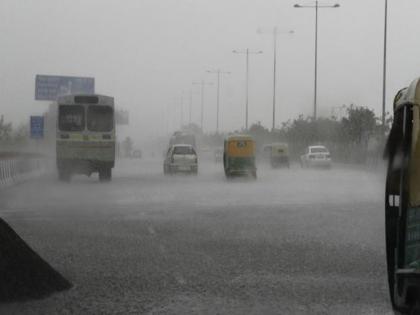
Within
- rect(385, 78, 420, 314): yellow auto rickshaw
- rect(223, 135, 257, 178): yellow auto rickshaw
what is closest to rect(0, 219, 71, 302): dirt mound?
rect(385, 78, 420, 314): yellow auto rickshaw

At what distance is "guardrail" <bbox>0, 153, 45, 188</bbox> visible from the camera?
30656 mm

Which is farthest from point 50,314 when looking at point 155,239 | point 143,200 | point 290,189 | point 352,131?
point 352,131

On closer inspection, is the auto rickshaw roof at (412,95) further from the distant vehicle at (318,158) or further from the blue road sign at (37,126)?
the distant vehicle at (318,158)

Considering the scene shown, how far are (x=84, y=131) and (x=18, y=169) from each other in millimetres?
4648

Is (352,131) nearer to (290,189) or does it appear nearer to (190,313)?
(290,189)

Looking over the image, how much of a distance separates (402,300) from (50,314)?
298 cm

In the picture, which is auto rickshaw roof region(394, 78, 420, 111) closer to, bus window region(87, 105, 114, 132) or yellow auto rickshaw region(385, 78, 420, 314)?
yellow auto rickshaw region(385, 78, 420, 314)

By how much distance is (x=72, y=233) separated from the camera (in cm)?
1371

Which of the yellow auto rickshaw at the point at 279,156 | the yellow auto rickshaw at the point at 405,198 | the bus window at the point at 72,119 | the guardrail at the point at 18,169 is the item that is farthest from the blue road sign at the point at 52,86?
the yellow auto rickshaw at the point at 405,198

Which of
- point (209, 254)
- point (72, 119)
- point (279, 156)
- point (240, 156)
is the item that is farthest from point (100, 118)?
point (279, 156)

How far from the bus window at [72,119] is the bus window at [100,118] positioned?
30cm

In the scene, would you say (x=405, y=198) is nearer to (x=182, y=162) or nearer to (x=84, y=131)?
(x=84, y=131)

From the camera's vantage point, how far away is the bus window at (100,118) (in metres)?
31.9

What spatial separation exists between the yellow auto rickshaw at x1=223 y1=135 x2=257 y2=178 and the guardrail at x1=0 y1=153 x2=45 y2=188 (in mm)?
9156
